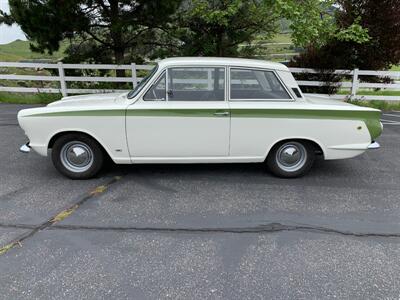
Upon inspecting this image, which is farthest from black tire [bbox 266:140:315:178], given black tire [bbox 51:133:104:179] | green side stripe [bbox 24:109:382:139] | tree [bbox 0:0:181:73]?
tree [bbox 0:0:181:73]

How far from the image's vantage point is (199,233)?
3.44 m

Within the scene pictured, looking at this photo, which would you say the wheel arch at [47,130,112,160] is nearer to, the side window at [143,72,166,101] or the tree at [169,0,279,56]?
the side window at [143,72,166,101]

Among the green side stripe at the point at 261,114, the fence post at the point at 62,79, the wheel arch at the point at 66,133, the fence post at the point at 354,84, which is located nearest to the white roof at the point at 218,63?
the green side stripe at the point at 261,114

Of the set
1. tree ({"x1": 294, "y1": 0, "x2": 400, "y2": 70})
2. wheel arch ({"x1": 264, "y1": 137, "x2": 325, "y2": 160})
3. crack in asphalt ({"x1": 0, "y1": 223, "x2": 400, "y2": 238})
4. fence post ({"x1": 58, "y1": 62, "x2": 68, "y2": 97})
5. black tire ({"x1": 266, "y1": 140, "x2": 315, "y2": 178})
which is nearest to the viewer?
crack in asphalt ({"x1": 0, "y1": 223, "x2": 400, "y2": 238})

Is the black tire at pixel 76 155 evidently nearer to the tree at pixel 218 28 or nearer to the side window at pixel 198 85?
the side window at pixel 198 85

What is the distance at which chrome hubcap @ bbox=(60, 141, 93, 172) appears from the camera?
15.1 feet

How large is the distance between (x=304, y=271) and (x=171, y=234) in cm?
130

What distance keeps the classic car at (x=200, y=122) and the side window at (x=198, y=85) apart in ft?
0.04

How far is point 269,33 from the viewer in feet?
36.8

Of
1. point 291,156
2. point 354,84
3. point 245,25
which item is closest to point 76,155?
point 291,156

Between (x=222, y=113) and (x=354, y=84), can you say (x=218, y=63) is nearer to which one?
(x=222, y=113)

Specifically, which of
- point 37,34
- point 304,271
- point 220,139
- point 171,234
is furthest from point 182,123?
point 37,34

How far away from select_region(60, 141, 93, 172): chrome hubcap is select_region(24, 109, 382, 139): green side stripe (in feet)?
1.49

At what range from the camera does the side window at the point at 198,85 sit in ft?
14.7
